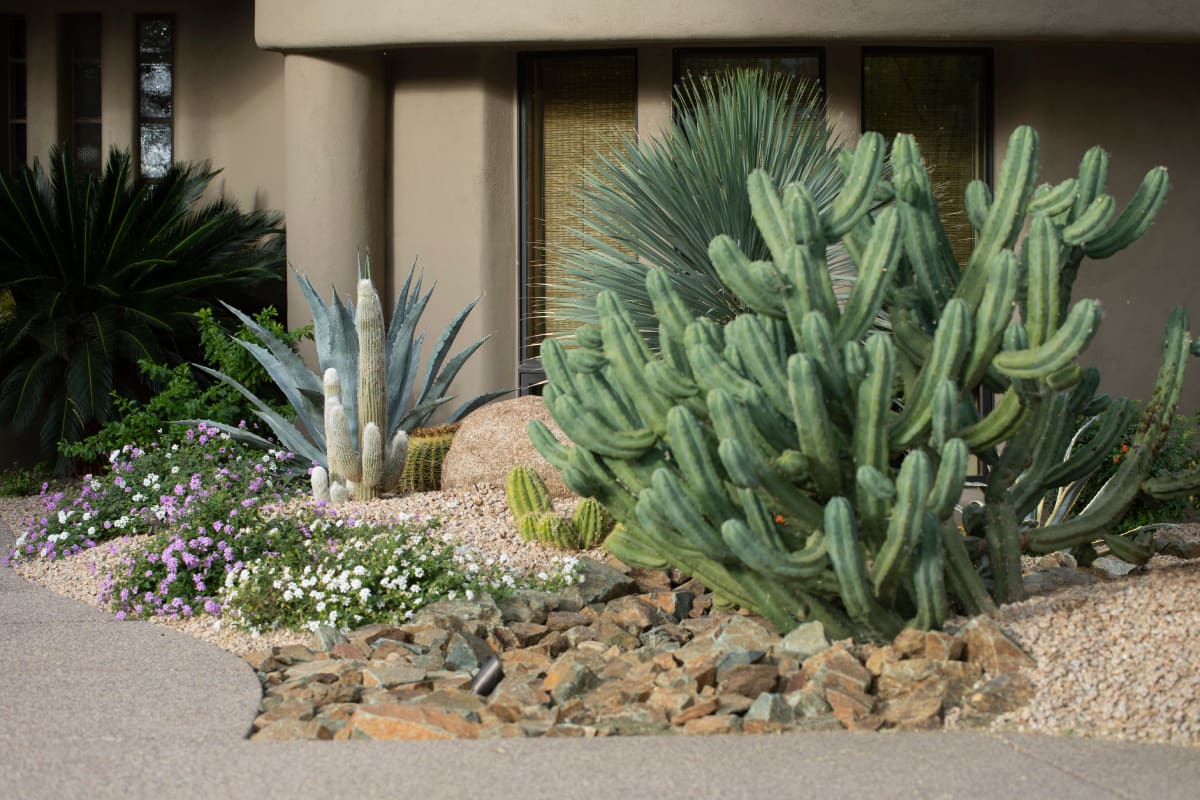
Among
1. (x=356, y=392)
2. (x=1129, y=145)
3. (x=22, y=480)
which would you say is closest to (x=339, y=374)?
(x=356, y=392)

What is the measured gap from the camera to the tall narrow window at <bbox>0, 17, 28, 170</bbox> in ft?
39.4

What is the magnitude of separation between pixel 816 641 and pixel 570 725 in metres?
0.99

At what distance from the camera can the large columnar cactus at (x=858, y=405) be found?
464 centimetres

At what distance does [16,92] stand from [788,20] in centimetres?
694

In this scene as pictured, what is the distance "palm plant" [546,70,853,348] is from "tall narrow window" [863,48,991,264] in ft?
7.39

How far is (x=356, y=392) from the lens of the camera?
28.3 feet

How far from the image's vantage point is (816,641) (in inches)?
197

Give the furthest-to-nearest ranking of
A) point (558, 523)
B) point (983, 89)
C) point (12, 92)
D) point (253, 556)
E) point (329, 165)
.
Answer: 1. point (12, 92)
2. point (983, 89)
3. point (329, 165)
4. point (558, 523)
5. point (253, 556)

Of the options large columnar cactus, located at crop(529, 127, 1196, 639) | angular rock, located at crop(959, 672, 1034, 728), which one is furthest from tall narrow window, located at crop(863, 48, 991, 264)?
angular rock, located at crop(959, 672, 1034, 728)

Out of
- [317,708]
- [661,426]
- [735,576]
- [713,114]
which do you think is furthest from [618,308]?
[713,114]

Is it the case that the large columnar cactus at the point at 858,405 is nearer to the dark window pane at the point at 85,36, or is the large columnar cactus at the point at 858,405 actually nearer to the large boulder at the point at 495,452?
the large boulder at the point at 495,452

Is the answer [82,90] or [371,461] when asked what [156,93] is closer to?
[82,90]

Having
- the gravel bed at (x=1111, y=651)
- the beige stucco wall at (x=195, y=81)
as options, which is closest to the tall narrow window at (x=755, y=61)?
the beige stucco wall at (x=195, y=81)

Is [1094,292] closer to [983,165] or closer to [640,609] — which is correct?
[983,165]
